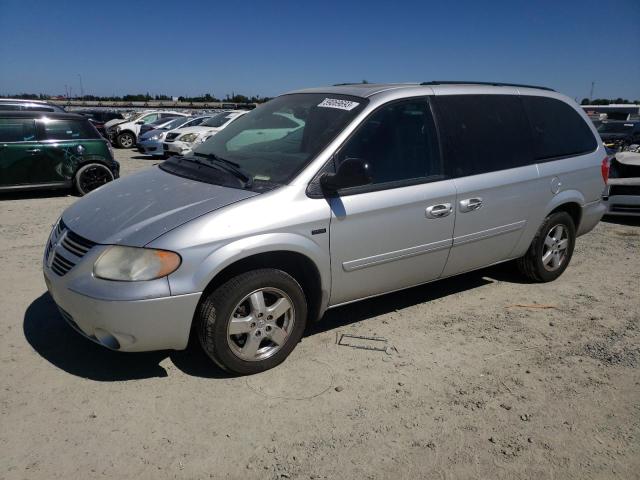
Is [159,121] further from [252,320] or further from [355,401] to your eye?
[355,401]

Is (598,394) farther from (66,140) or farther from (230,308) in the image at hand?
(66,140)

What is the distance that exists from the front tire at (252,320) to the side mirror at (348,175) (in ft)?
2.11

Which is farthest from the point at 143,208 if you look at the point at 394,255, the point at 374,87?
the point at 374,87

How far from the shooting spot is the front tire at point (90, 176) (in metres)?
9.53

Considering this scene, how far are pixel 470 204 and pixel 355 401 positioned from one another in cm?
180

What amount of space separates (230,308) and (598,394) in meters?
2.35

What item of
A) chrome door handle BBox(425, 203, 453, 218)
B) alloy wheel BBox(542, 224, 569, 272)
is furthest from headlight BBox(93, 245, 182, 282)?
alloy wheel BBox(542, 224, 569, 272)

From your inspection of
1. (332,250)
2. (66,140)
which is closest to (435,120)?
(332,250)

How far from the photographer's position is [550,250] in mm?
5004

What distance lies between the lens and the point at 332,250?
3.40m

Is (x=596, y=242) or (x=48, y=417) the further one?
(x=596, y=242)

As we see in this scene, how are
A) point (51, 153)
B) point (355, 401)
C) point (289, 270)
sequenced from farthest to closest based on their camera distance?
point (51, 153)
point (289, 270)
point (355, 401)

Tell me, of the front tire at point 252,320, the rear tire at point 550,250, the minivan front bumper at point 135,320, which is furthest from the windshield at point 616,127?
the minivan front bumper at point 135,320

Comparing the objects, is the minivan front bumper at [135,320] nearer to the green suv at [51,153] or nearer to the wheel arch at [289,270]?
the wheel arch at [289,270]
